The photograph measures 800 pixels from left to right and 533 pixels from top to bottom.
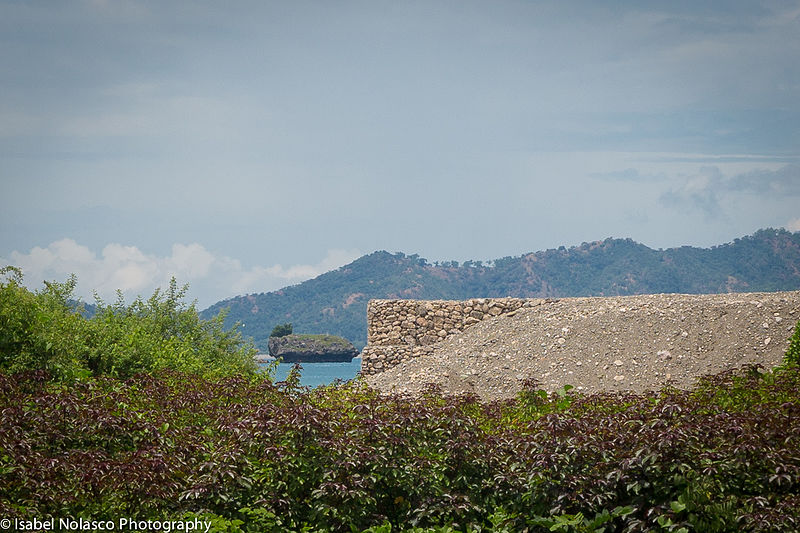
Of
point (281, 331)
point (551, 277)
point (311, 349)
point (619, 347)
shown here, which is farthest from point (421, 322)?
point (551, 277)

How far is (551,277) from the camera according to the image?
58.4 metres

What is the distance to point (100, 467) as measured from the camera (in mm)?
4902

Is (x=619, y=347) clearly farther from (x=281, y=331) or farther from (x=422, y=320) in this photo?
(x=281, y=331)

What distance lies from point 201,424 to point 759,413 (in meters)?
4.87

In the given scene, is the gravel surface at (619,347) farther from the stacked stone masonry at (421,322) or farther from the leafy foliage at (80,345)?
the leafy foliage at (80,345)

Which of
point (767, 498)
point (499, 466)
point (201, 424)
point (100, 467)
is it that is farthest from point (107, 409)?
point (767, 498)

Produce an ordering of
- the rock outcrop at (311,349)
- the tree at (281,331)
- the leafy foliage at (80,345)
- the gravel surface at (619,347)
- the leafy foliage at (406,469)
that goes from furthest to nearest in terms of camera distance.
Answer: the tree at (281,331) < the rock outcrop at (311,349) < the gravel surface at (619,347) < the leafy foliage at (80,345) < the leafy foliage at (406,469)

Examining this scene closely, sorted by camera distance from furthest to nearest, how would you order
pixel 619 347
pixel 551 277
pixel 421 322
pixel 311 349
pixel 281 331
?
1. pixel 551 277
2. pixel 281 331
3. pixel 311 349
4. pixel 421 322
5. pixel 619 347

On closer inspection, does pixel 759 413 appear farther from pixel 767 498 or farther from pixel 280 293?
pixel 280 293

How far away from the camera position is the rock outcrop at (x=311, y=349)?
29438mm

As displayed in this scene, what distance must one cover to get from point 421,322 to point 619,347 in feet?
18.4

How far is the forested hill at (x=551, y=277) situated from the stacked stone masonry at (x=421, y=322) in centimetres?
3067

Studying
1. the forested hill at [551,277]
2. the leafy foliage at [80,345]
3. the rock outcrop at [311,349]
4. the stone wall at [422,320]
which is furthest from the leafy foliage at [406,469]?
the forested hill at [551,277]

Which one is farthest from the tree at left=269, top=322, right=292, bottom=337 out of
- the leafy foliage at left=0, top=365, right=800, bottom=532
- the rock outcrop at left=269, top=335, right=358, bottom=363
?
the leafy foliage at left=0, top=365, right=800, bottom=532
